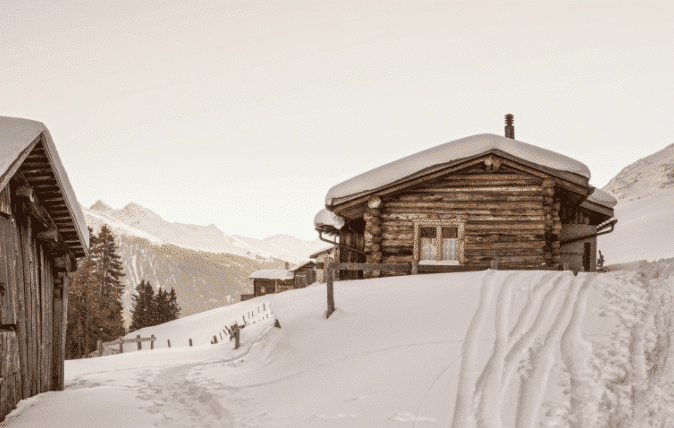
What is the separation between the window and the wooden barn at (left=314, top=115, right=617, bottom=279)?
0.03 m

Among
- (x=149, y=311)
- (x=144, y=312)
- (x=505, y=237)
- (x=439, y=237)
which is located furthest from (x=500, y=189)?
(x=144, y=312)

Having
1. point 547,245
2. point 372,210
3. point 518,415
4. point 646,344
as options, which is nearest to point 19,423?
point 518,415

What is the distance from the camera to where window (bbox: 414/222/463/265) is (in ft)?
54.7

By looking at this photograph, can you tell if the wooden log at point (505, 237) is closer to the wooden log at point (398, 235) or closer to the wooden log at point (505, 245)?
the wooden log at point (505, 245)

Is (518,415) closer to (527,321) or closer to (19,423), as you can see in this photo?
(527,321)

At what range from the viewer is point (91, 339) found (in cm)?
4178

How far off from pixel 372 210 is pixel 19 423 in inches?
432

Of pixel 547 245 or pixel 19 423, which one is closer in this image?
pixel 19 423

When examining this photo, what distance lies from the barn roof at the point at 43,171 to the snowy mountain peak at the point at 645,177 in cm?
8496

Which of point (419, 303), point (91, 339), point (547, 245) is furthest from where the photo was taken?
point (91, 339)

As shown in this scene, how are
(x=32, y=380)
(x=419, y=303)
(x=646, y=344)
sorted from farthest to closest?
(x=419, y=303) → (x=32, y=380) → (x=646, y=344)

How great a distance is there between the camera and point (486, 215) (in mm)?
16656

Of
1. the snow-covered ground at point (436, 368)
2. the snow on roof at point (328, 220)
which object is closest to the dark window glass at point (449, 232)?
the snow-covered ground at point (436, 368)

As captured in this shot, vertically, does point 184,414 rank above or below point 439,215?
below
